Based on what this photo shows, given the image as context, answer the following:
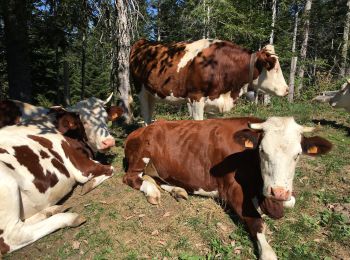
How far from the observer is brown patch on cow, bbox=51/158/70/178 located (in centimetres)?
538

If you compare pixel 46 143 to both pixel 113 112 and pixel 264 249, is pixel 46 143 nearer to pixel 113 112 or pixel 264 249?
pixel 113 112

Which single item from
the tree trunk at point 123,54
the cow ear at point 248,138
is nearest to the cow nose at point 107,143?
the cow ear at point 248,138

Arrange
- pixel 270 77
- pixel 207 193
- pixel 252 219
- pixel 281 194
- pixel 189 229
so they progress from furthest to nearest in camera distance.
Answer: pixel 270 77, pixel 207 193, pixel 189 229, pixel 252 219, pixel 281 194

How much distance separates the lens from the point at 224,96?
743 cm

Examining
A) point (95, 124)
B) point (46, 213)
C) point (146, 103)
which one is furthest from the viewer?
point (146, 103)

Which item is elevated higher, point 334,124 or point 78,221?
point 334,124

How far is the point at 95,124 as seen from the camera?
6.35 meters

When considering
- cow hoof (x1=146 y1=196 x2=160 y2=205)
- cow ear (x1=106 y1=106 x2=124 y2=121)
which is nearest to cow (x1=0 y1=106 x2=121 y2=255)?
cow ear (x1=106 y1=106 x2=124 y2=121)

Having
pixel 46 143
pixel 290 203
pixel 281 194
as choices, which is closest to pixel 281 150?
pixel 281 194

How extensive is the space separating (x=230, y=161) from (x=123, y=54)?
17.7 feet

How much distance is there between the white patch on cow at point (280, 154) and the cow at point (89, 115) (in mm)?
3012

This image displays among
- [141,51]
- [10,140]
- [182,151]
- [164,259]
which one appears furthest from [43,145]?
[141,51]

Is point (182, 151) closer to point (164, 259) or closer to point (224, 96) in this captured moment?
point (164, 259)

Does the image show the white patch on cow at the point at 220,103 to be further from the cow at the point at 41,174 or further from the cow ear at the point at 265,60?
the cow at the point at 41,174
